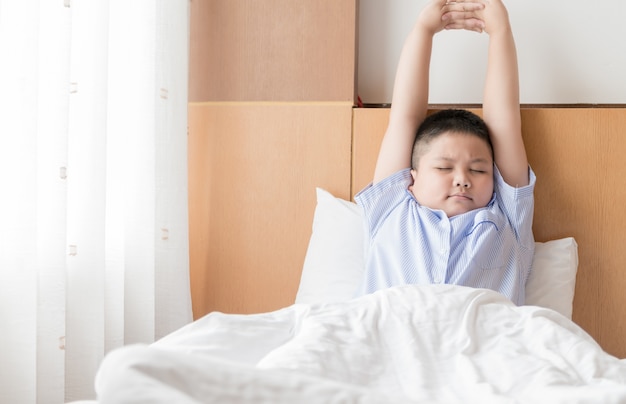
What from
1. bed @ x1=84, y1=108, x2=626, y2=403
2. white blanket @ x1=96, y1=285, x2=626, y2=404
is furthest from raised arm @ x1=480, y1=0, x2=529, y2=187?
white blanket @ x1=96, y1=285, x2=626, y2=404

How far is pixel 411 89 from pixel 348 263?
47cm

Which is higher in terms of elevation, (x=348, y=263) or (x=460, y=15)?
(x=460, y=15)

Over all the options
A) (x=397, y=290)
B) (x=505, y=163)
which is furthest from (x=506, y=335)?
(x=505, y=163)

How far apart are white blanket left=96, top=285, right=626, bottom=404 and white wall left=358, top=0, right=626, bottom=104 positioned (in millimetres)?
831

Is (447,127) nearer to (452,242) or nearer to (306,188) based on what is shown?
(452,242)

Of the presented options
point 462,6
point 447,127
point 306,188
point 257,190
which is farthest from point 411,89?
point 257,190

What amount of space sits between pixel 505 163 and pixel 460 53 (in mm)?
419

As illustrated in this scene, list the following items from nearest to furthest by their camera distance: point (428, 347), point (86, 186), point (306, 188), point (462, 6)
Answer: point (428, 347)
point (86, 186)
point (462, 6)
point (306, 188)

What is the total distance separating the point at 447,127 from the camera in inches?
70.4

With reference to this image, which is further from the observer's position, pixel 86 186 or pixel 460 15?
pixel 460 15

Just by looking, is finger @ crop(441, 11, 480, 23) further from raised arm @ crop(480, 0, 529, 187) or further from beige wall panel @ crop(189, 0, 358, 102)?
beige wall panel @ crop(189, 0, 358, 102)

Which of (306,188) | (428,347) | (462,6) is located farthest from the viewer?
(306,188)

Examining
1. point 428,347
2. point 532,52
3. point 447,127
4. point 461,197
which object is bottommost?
point 428,347

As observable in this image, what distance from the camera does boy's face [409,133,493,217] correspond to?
1.74 m
